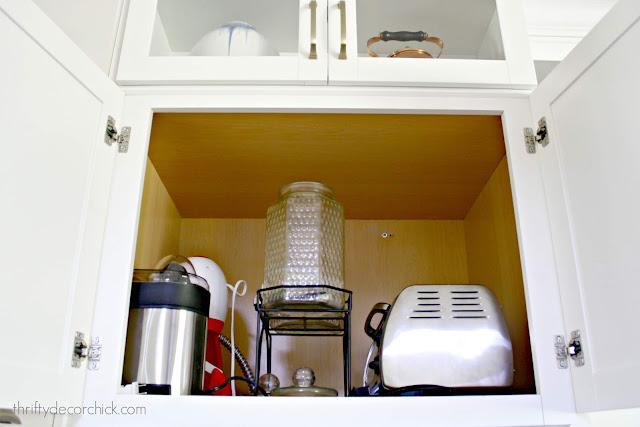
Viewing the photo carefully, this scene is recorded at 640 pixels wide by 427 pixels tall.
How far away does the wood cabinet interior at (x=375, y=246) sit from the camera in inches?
46.8

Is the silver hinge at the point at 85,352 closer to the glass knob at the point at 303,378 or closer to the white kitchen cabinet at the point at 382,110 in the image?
the white kitchen cabinet at the point at 382,110

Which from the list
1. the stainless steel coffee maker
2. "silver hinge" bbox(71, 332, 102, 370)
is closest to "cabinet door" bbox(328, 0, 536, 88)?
the stainless steel coffee maker

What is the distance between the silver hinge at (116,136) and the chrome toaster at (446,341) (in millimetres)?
575

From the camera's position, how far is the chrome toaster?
39.1 inches

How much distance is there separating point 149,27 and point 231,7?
0.59ft

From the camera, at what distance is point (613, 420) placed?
1039 millimetres

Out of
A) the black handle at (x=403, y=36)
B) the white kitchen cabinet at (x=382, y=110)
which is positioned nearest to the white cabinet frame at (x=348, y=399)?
the white kitchen cabinet at (x=382, y=110)

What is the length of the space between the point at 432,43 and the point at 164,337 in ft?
2.54

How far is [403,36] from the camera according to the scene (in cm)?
118

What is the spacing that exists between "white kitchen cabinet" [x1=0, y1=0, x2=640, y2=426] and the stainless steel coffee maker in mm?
69

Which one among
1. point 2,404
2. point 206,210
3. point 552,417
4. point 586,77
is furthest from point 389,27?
point 2,404

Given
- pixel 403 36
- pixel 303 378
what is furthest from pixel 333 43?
pixel 303 378

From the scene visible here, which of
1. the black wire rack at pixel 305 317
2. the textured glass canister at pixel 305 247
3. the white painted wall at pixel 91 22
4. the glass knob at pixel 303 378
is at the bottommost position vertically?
the glass knob at pixel 303 378

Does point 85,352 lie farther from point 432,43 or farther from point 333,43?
point 432,43
